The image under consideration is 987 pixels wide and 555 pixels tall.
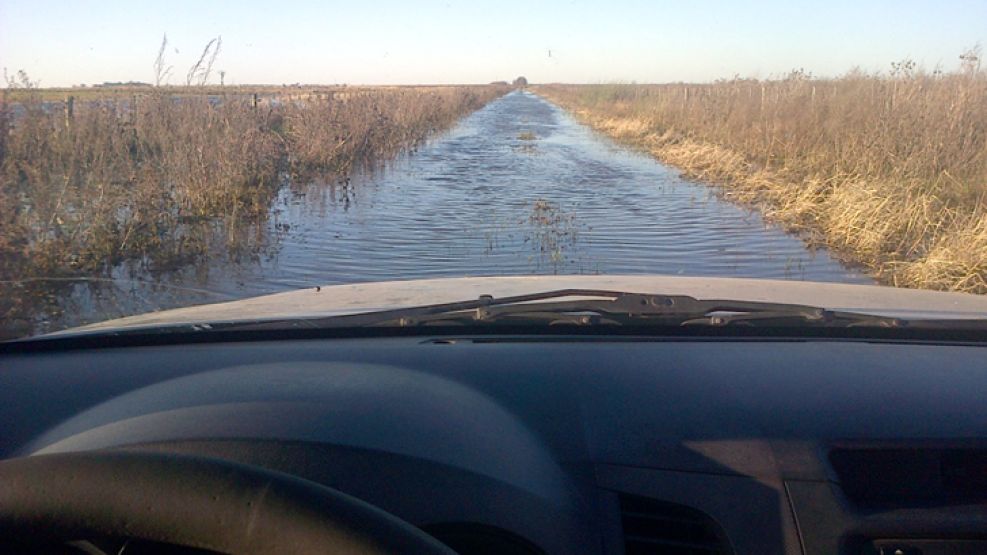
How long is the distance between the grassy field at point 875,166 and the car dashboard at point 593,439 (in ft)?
23.8

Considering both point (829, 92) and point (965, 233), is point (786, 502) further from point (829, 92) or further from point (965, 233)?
point (829, 92)

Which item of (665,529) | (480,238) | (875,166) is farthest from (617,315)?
(875,166)

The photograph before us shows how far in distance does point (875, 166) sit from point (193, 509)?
14.9 m

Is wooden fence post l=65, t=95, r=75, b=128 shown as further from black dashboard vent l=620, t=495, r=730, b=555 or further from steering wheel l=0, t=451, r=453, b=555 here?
steering wheel l=0, t=451, r=453, b=555

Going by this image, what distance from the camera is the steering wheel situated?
1.33 meters

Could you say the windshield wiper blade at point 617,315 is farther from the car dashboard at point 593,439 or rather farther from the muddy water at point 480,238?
the muddy water at point 480,238

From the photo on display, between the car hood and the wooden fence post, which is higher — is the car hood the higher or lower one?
the lower one

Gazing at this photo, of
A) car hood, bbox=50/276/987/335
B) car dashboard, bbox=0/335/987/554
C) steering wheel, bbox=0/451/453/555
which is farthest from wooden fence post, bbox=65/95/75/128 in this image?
steering wheel, bbox=0/451/453/555

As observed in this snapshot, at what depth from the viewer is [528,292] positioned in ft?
14.0

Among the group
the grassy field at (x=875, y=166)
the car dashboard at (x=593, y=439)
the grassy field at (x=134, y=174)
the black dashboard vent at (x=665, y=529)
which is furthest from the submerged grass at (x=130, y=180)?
the grassy field at (x=875, y=166)

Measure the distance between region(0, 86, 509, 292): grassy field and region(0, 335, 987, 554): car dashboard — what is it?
19.0 feet

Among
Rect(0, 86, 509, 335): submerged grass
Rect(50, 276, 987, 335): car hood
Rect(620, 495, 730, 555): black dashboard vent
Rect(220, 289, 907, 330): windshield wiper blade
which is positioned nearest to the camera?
Rect(620, 495, 730, 555): black dashboard vent

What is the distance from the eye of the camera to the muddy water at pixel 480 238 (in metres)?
9.06

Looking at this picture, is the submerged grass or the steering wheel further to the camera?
the submerged grass
